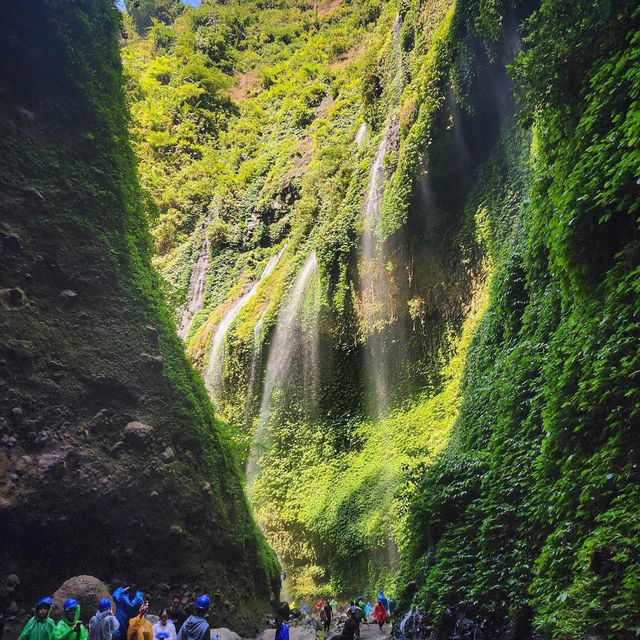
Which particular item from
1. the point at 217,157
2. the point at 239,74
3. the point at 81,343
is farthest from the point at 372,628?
the point at 239,74

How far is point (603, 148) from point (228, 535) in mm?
7835

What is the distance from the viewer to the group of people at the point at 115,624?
12.2 feet

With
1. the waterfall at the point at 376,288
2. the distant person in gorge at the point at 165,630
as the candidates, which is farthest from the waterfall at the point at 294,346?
the distant person in gorge at the point at 165,630

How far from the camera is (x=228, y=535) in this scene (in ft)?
28.1

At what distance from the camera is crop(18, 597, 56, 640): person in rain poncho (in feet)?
12.5

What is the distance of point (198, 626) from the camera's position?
144 inches

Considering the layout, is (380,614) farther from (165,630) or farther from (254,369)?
(254,369)

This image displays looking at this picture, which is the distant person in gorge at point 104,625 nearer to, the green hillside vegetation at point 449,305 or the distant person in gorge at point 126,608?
the distant person in gorge at point 126,608

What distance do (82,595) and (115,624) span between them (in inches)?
59.6

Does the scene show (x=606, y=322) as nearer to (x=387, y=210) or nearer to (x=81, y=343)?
(x=81, y=343)

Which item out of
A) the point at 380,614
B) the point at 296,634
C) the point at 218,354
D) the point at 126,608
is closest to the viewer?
the point at 126,608

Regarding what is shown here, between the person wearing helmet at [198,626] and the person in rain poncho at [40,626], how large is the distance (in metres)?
1.09

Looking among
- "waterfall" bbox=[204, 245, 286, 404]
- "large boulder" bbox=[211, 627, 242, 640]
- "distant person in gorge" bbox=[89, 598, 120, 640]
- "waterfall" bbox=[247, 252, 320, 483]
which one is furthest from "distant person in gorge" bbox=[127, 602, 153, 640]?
"waterfall" bbox=[204, 245, 286, 404]

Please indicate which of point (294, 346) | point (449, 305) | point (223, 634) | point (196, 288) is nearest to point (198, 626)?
point (223, 634)
